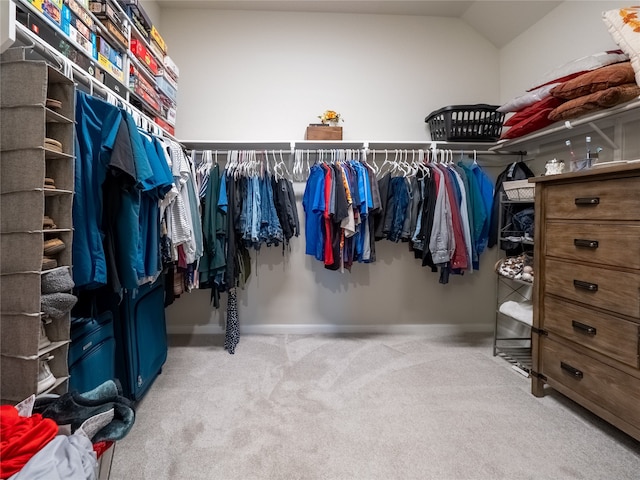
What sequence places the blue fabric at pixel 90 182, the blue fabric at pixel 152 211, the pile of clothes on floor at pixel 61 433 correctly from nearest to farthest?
the pile of clothes on floor at pixel 61 433 → the blue fabric at pixel 90 182 → the blue fabric at pixel 152 211

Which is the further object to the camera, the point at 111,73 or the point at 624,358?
the point at 111,73

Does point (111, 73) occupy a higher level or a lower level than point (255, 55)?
lower

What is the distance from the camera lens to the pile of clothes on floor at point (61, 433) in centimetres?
69

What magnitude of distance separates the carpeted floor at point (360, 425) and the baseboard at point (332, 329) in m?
0.45

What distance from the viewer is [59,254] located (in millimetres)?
1088

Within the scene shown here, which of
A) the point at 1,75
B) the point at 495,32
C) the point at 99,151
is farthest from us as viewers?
the point at 495,32

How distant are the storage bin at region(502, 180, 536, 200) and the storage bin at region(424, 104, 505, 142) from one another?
1.66 ft

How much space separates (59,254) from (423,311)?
260 centimetres

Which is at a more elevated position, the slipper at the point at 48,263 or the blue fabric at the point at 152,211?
the blue fabric at the point at 152,211

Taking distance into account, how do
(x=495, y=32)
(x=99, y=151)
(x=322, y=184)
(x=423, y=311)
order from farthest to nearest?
(x=423, y=311), (x=495, y=32), (x=322, y=184), (x=99, y=151)

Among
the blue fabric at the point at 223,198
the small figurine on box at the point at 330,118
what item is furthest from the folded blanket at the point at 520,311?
the blue fabric at the point at 223,198

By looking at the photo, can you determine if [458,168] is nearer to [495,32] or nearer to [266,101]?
[495,32]

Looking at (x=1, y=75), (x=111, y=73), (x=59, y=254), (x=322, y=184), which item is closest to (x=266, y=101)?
(x=322, y=184)

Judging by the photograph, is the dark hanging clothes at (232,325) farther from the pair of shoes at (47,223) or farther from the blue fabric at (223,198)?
the pair of shoes at (47,223)
